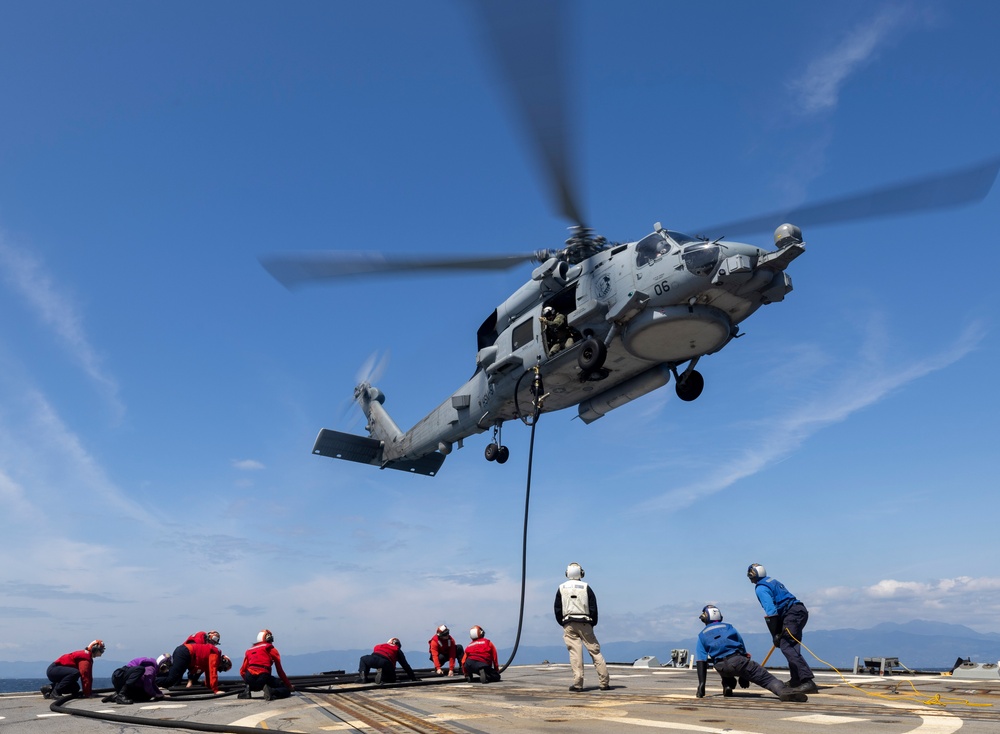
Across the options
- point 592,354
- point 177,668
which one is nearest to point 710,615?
point 592,354

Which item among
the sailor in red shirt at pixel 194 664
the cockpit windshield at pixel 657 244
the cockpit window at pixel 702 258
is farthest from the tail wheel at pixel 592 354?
the sailor in red shirt at pixel 194 664

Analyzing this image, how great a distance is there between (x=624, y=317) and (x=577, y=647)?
8.77 meters

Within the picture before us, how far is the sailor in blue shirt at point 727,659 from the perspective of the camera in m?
8.89

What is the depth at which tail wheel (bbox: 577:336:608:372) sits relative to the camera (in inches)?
698

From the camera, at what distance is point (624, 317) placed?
56.9ft

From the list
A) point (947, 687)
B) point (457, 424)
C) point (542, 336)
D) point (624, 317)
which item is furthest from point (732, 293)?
point (457, 424)

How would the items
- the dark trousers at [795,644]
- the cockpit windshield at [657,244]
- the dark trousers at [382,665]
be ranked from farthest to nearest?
the cockpit windshield at [657,244]
the dark trousers at [382,665]
the dark trousers at [795,644]

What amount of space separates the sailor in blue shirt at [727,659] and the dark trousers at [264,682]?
6.78 meters

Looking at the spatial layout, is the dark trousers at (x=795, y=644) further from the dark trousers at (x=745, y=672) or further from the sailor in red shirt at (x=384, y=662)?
the sailor in red shirt at (x=384, y=662)

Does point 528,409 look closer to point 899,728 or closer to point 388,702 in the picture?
point 388,702

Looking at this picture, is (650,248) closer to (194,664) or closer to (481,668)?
(481,668)

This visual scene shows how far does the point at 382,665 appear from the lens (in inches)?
542

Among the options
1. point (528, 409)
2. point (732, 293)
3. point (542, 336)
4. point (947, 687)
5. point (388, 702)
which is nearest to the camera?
point (388, 702)

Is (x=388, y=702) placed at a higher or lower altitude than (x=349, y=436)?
lower
